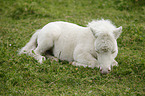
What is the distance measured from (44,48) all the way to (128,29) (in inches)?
151

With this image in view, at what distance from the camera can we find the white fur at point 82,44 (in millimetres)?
4781

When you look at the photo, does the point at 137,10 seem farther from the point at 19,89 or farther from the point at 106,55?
the point at 19,89

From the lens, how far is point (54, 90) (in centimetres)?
423

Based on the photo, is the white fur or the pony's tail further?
the pony's tail

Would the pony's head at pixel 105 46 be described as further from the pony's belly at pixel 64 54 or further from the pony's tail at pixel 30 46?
the pony's tail at pixel 30 46

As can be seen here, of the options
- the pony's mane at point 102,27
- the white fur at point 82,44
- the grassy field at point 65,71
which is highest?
the pony's mane at point 102,27

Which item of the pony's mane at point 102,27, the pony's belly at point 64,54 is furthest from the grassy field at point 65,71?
the pony's mane at point 102,27

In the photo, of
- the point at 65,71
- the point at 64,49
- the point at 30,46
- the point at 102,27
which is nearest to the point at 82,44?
the point at 64,49

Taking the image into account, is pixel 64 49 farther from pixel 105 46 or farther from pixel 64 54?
pixel 105 46

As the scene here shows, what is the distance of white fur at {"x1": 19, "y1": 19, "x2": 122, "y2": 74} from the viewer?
478 cm

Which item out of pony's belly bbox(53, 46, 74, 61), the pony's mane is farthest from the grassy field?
the pony's mane

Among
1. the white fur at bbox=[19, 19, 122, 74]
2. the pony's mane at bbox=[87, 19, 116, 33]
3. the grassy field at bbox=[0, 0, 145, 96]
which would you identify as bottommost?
the grassy field at bbox=[0, 0, 145, 96]

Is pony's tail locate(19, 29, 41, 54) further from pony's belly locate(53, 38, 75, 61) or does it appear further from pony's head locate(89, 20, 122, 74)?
pony's head locate(89, 20, 122, 74)

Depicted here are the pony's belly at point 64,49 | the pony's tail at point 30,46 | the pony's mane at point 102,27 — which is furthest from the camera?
the pony's tail at point 30,46
